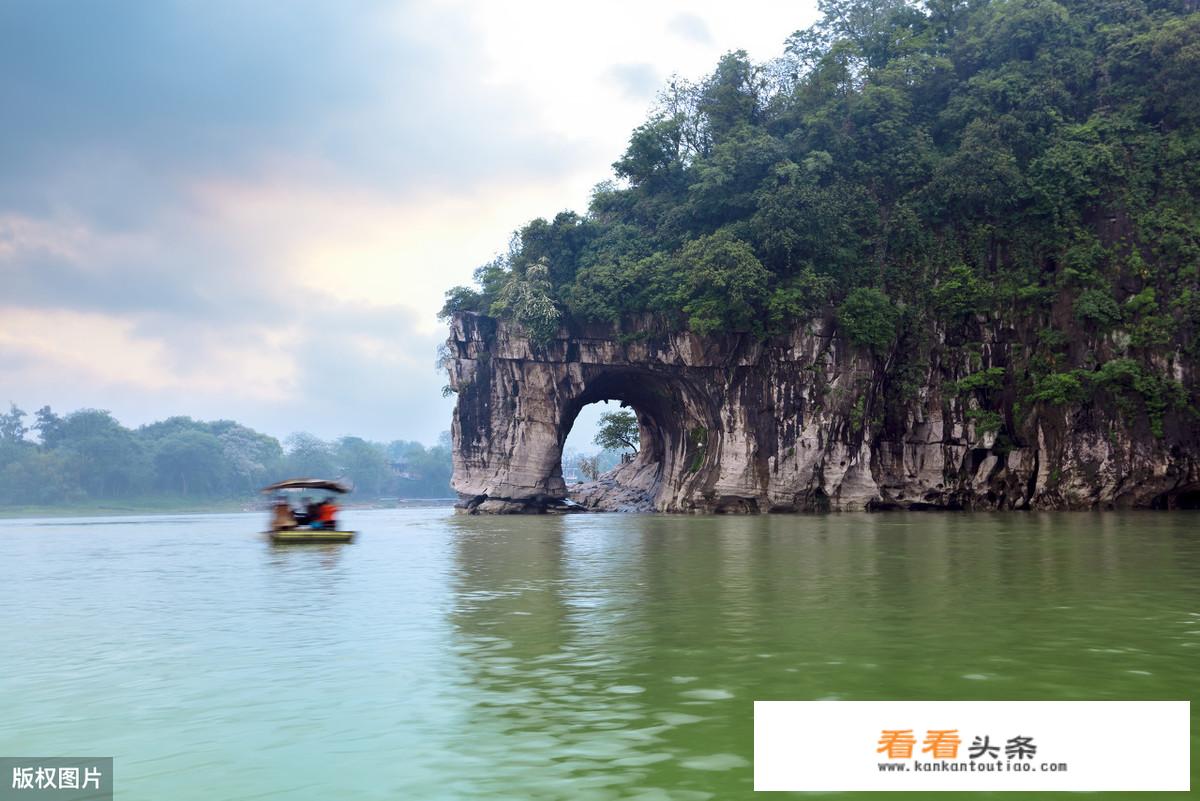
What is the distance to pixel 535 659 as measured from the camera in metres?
7.33

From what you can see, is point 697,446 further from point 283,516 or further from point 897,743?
point 897,743

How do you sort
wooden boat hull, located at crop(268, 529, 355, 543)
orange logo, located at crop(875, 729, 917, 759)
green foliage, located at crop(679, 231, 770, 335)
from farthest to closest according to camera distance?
green foliage, located at crop(679, 231, 770, 335) < wooden boat hull, located at crop(268, 529, 355, 543) < orange logo, located at crop(875, 729, 917, 759)

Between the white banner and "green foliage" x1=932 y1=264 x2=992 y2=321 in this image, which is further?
"green foliage" x1=932 y1=264 x2=992 y2=321

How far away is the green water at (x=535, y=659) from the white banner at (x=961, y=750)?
0.44 ft

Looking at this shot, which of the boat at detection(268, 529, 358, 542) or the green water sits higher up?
the green water

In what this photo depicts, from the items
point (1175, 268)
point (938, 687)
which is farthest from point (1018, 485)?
point (938, 687)

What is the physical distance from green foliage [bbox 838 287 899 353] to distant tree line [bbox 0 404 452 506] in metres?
63.1

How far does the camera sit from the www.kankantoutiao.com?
157 inches

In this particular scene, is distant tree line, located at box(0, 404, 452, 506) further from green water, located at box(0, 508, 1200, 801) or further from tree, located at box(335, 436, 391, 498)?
green water, located at box(0, 508, 1200, 801)

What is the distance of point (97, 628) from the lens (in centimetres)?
949

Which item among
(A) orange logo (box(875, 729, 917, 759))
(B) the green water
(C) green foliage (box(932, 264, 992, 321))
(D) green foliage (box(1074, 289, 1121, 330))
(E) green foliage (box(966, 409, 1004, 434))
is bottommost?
(B) the green water

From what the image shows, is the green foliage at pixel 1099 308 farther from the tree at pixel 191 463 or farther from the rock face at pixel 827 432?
the tree at pixel 191 463

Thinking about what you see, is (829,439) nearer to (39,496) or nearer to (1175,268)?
(1175,268)

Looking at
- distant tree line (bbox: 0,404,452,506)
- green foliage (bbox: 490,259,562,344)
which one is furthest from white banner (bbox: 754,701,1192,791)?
distant tree line (bbox: 0,404,452,506)
